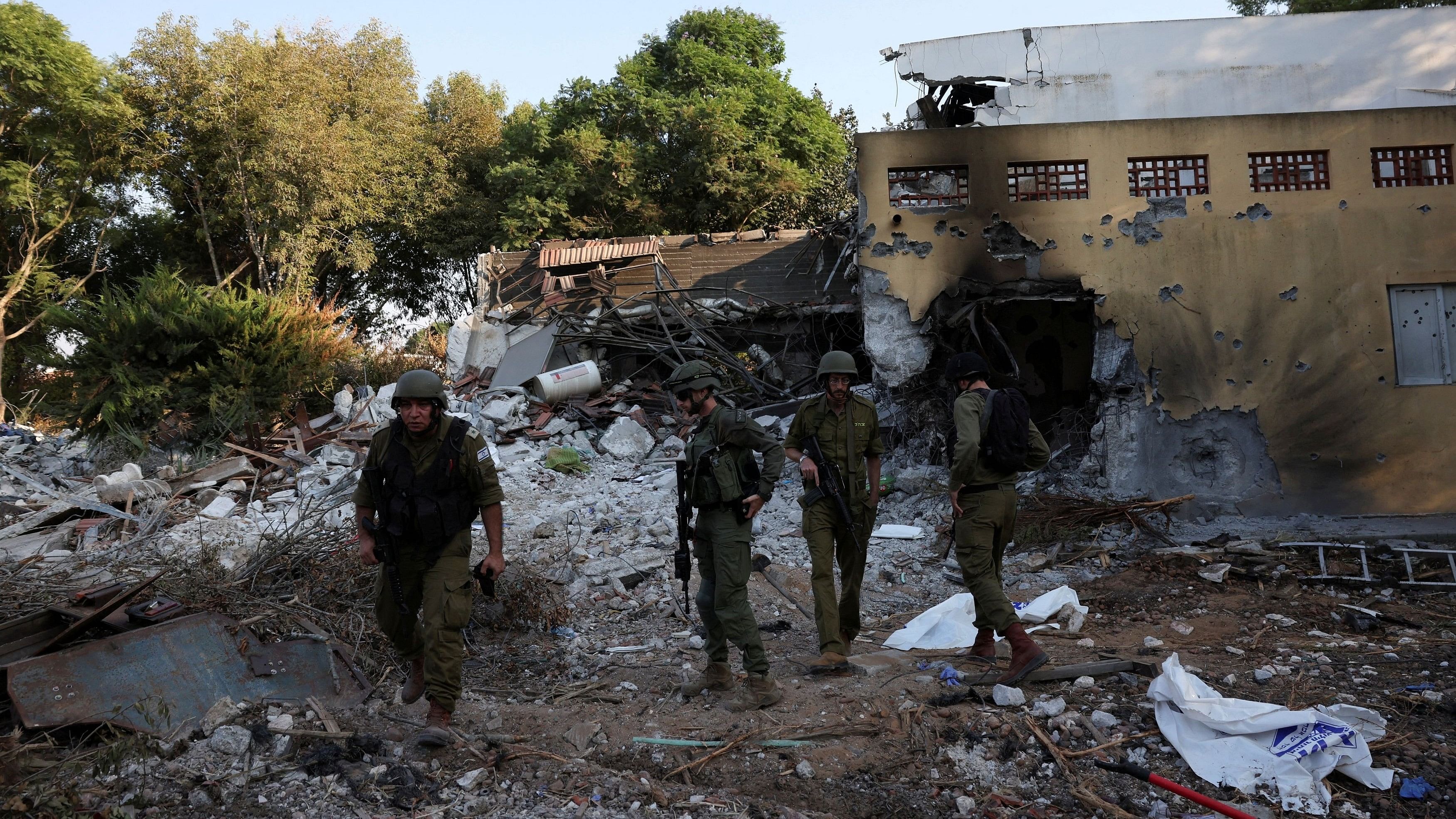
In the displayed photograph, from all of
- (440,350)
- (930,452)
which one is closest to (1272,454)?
(930,452)

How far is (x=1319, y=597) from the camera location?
6.19m

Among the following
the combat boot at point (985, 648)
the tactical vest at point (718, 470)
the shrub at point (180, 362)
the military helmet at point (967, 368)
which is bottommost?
the combat boot at point (985, 648)

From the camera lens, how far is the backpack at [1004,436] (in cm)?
431

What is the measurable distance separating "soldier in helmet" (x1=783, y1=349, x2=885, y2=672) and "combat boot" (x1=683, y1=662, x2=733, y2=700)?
49 centimetres

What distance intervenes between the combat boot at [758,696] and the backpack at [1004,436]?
4.72ft

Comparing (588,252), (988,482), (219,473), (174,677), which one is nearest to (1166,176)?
(988,482)

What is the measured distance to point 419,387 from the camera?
365cm

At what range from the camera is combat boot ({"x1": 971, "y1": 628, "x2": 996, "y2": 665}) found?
4527 mm

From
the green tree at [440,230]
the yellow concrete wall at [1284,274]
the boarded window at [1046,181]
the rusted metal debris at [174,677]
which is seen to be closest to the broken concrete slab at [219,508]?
the rusted metal debris at [174,677]

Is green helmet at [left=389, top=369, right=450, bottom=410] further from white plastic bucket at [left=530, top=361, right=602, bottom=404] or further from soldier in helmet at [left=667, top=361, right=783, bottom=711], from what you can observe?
white plastic bucket at [left=530, top=361, right=602, bottom=404]

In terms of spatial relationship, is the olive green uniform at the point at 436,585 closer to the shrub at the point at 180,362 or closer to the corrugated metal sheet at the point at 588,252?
the shrub at the point at 180,362

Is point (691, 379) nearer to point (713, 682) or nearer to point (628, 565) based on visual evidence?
point (713, 682)

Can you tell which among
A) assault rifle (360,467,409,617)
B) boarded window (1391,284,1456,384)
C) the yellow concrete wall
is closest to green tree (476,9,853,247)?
the yellow concrete wall

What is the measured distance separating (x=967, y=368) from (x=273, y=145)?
18300mm
